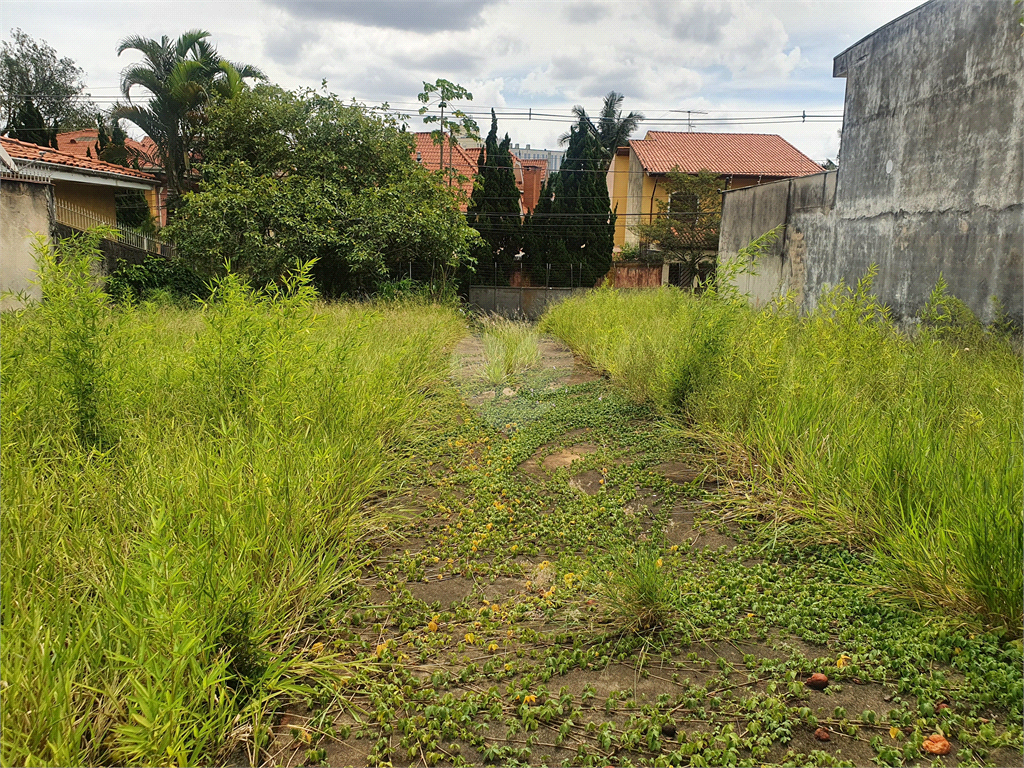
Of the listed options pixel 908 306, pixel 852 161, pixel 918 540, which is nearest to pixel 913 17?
pixel 852 161

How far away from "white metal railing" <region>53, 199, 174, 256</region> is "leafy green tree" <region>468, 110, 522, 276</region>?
10.9 metres

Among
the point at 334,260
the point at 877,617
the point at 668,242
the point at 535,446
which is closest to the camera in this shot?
the point at 877,617

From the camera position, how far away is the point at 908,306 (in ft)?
29.3

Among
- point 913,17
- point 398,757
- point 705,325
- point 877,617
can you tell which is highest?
point 913,17

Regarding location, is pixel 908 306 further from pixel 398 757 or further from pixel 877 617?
pixel 398 757

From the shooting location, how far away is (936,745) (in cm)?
224

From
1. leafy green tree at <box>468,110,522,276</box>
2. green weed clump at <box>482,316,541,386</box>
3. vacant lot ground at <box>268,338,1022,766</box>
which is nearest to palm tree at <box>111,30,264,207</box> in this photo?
leafy green tree at <box>468,110,522,276</box>

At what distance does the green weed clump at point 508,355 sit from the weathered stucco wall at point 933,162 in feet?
13.3

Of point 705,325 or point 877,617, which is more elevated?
point 705,325

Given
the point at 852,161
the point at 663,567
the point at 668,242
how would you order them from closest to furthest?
1. the point at 663,567
2. the point at 852,161
3. the point at 668,242

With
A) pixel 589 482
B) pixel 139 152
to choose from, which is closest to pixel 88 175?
pixel 139 152

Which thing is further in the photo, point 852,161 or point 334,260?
point 334,260

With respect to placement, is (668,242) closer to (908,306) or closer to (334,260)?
(334,260)

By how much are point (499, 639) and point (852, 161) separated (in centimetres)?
982
